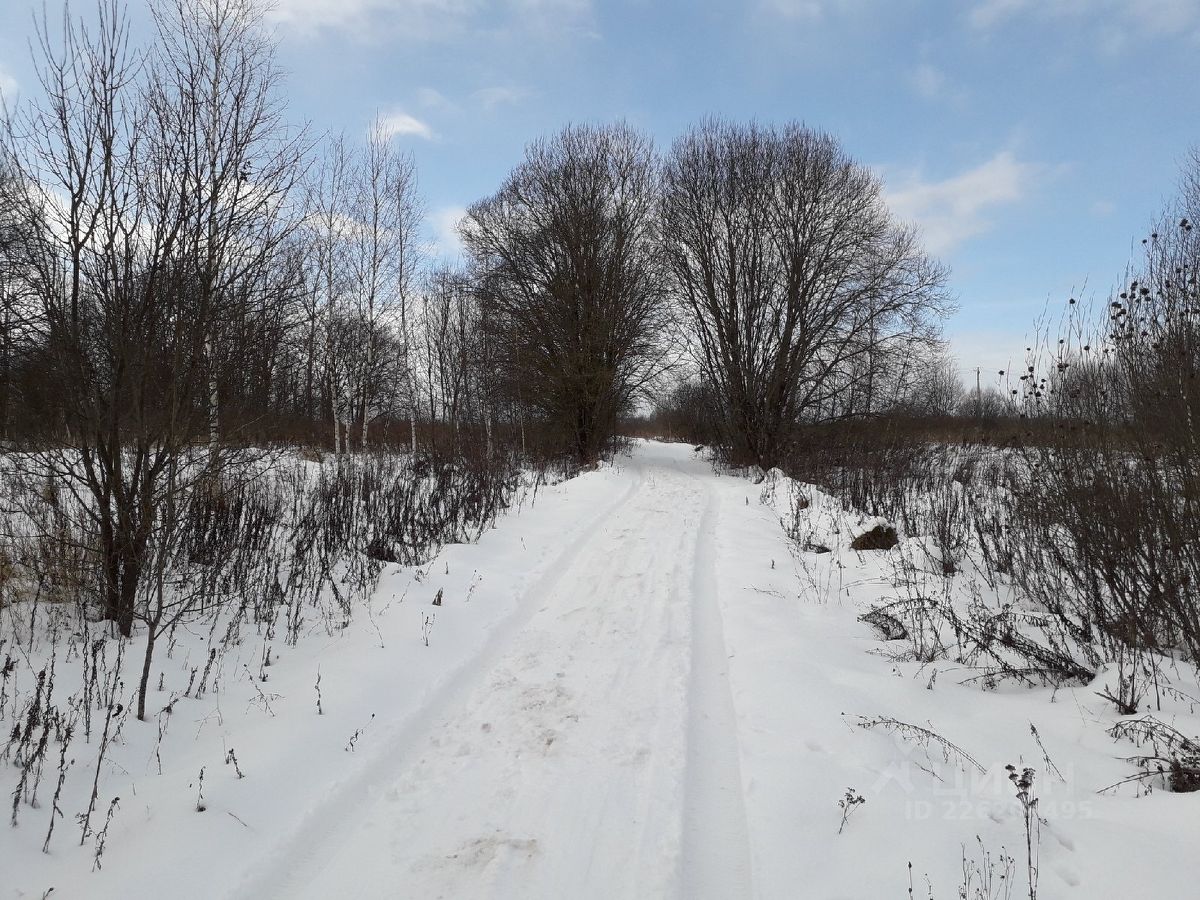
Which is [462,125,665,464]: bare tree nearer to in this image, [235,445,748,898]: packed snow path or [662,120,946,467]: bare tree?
[662,120,946,467]: bare tree

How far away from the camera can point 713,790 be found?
301cm

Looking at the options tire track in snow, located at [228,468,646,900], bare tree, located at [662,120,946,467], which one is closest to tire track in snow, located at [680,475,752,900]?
tire track in snow, located at [228,468,646,900]

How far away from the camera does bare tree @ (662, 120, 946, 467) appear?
18.2 meters

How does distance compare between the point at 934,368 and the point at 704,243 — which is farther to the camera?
the point at 934,368

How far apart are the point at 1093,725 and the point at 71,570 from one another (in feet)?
24.4

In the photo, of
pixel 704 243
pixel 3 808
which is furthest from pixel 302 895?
pixel 704 243

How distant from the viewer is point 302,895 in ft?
7.73

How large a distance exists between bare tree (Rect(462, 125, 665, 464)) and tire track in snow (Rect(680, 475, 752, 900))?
1579cm

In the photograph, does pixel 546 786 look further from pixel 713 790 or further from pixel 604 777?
pixel 713 790

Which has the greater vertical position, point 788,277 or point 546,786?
point 788,277

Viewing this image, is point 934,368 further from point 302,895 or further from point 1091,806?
point 302,895

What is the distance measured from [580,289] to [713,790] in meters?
18.7

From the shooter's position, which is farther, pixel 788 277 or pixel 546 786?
pixel 788 277

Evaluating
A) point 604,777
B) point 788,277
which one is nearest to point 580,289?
point 788,277
